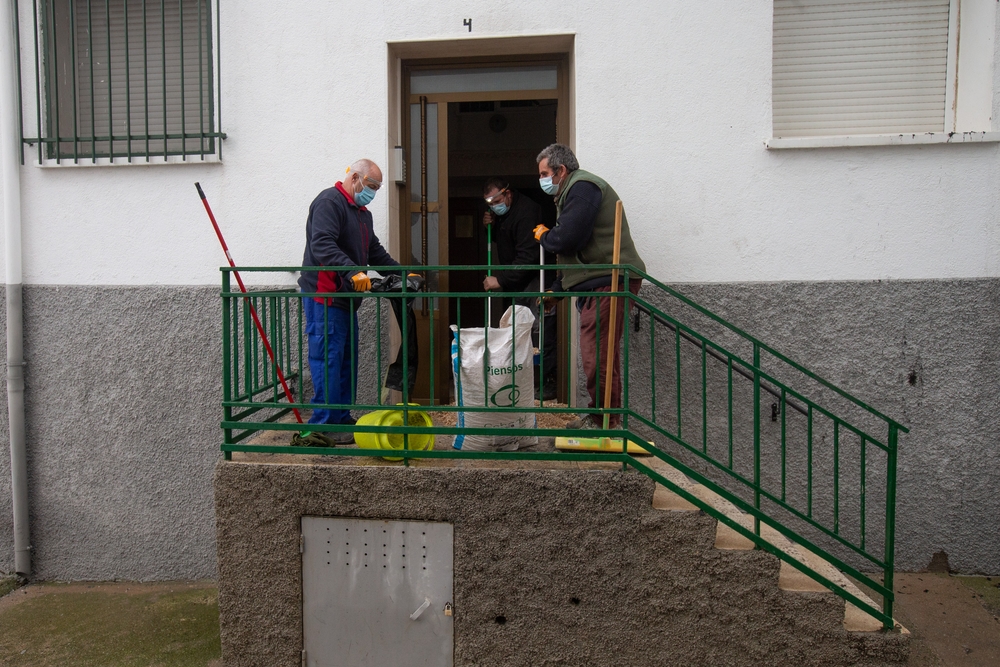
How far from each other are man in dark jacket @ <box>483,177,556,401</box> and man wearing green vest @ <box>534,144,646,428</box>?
3.11 feet

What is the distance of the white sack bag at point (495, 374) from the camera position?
390 cm

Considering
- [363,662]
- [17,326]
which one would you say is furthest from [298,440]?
[17,326]

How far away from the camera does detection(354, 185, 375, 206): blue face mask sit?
4648mm

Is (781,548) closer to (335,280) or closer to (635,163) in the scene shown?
(635,163)

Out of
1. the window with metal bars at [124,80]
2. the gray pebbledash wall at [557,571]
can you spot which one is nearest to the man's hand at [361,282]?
the gray pebbledash wall at [557,571]

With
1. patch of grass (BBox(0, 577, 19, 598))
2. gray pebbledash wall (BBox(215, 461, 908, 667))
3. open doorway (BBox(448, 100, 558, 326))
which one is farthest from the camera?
open doorway (BBox(448, 100, 558, 326))

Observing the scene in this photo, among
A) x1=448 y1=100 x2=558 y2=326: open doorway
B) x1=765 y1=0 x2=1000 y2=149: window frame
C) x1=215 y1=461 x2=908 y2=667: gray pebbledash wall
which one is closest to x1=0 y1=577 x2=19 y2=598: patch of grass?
x1=215 y1=461 x2=908 y2=667: gray pebbledash wall

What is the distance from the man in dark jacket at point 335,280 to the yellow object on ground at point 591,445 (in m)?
1.20

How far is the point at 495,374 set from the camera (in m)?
3.91

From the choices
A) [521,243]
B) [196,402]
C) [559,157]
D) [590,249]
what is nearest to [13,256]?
[196,402]

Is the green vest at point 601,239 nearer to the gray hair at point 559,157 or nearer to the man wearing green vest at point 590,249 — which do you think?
the man wearing green vest at point 590,249

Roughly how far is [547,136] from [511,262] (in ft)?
8.98

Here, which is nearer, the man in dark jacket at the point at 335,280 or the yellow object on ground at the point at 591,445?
the yellow object on ground at the point at 591,445

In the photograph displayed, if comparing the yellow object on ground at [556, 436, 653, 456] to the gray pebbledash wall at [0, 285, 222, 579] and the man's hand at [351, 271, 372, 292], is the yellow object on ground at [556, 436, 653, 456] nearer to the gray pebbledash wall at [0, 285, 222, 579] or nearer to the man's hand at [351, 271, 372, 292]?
the man's hand at [351, 271, 372, 292]
